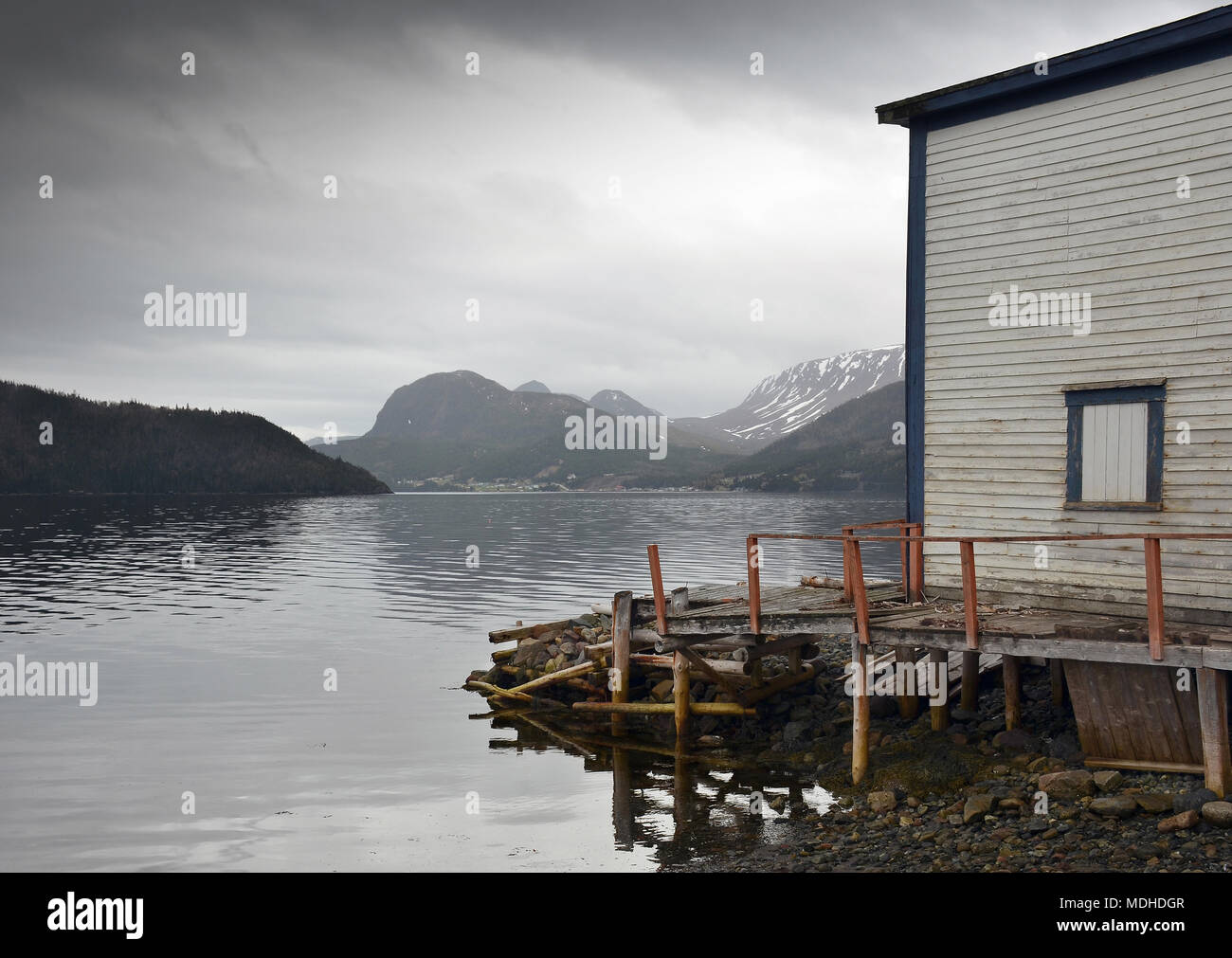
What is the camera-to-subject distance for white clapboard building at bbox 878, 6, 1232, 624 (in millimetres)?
13953

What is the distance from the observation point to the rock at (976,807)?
12031mm

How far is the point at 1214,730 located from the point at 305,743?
16225 mm

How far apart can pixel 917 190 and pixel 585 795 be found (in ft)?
37.7

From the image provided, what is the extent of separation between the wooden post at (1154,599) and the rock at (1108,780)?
1.59m

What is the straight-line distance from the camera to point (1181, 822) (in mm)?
10859

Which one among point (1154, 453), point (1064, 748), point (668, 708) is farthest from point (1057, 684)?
point (668, 708)

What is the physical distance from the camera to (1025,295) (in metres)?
15.7

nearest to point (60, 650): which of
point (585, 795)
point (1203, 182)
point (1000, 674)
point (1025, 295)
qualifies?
point (585, 795)

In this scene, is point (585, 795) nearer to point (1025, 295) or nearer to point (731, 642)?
point (731, 642)

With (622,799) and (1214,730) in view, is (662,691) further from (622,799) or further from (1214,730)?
(1214,730)

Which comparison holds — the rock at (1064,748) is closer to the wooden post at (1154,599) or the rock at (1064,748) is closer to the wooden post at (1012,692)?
the wooden post at (1012,692)

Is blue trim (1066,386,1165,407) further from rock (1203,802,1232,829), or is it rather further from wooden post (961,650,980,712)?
rock (1203,802,1232,829)

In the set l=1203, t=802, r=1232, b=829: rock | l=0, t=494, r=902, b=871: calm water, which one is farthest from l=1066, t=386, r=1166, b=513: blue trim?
l=0, t=494, r=902, b=871: calm water

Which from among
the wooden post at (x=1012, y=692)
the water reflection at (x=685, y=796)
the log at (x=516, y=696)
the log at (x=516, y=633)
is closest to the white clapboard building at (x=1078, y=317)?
the wooden post at (x=1012, y=692)
